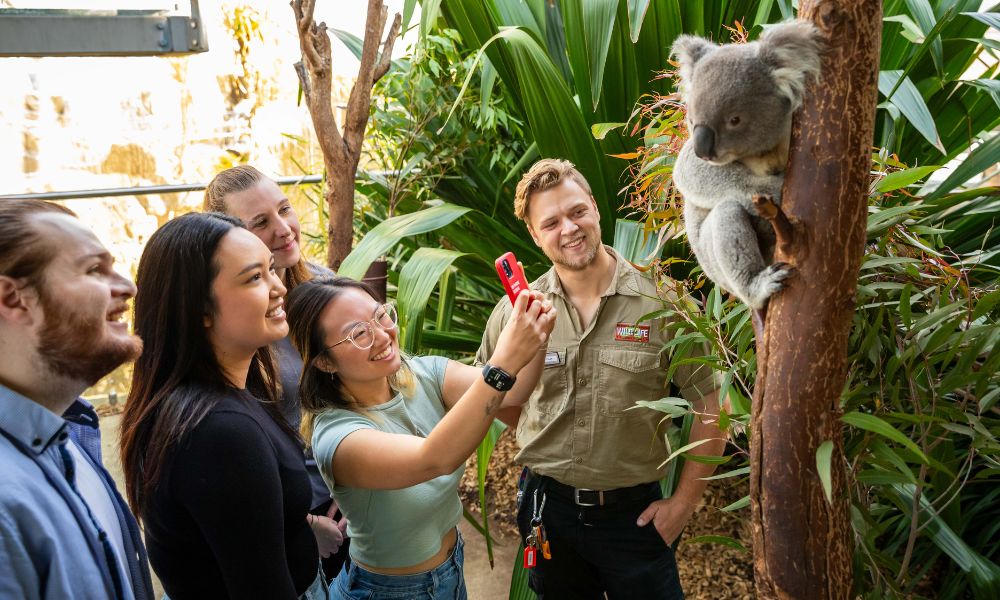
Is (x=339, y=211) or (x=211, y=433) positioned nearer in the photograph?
(x=211, y=433)

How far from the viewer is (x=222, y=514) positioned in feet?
3.29

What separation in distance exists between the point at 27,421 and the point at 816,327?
92cm

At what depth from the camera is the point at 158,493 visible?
1032 millimetres

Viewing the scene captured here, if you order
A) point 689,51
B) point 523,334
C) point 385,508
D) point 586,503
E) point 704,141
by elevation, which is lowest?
point 586,503

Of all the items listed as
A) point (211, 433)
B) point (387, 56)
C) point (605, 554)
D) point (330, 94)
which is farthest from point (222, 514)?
point (387, 56)

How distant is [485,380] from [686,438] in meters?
0.71

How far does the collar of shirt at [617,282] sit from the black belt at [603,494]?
437 mm

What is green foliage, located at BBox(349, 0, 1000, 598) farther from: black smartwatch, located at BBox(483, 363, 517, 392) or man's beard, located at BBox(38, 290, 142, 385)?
man's beard, located at BBox(38, 290, 142, 385)

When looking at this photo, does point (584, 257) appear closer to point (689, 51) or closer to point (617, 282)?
point (617, 282)

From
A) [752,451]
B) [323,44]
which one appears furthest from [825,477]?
[323,44]

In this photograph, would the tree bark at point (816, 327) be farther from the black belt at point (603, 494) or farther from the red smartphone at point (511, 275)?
the black belt at point (603, 494)

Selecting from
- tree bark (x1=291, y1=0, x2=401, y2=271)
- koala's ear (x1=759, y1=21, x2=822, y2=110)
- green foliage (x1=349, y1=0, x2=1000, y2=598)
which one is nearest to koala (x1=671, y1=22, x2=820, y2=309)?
koala's ear (x1=759, y1=21, x2=822, y2=110)

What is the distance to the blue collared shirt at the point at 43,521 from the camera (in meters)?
0.75

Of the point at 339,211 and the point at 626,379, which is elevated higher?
the point at 339,211
